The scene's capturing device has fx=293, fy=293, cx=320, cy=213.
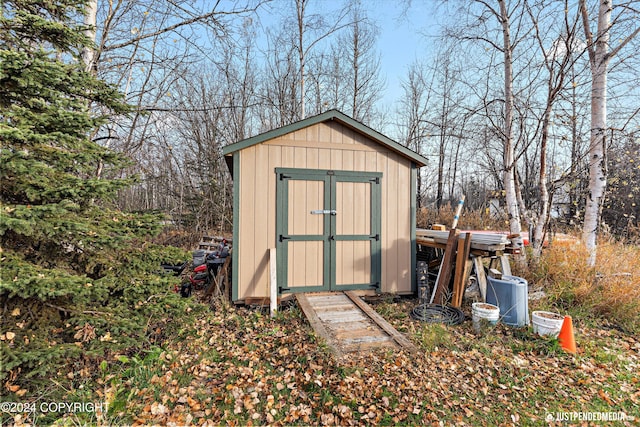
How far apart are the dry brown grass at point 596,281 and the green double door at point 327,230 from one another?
2890mm

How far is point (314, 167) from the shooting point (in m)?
4.96

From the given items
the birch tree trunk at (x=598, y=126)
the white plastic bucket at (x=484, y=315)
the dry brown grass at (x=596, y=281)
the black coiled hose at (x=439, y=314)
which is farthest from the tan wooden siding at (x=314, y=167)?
the birch tree trunk at (x=598, y=126)

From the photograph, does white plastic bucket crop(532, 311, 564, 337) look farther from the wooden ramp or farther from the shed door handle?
the shed door handle

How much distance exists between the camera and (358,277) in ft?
16.9

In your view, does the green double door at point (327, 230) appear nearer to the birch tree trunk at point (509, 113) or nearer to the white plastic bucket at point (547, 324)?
the white plastic bucket at point (547, 324)

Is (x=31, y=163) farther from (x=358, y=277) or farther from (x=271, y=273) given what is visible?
(x=358, y=277)

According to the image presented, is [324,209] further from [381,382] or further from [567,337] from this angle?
[567,337]

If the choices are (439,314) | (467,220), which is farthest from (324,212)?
(467,220)

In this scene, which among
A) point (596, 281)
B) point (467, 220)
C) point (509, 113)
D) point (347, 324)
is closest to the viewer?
point (347, 324)

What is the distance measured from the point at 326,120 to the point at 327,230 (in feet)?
6.15

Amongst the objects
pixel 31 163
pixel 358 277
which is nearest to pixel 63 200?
pixel 31 163

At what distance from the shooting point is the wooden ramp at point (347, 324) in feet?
10.7

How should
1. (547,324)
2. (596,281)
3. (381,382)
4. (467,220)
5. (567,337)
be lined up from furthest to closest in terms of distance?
(467,220) → (596,281) → (547,324) → (567,337) → (381,382)

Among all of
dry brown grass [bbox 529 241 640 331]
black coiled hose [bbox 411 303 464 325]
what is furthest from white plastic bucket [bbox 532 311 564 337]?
dry brown grass [bbox 529 241 640 331]
